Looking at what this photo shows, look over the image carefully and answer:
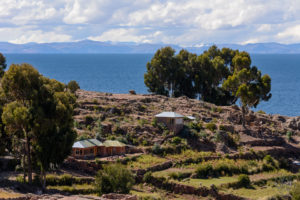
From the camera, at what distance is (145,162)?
43219mm

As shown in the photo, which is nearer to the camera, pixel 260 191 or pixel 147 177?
pixel 260 191

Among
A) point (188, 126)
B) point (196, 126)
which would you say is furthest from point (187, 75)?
point (188, 126)

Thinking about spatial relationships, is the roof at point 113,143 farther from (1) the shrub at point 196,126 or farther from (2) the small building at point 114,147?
(1) the shrub at point 196,126

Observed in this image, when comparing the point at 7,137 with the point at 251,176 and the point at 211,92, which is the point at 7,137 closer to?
the point at 251,176

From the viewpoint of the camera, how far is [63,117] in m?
34.8

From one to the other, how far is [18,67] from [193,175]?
20.3 meters

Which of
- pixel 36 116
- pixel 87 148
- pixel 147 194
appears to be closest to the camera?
pixel 36 116

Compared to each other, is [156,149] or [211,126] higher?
[211,126]

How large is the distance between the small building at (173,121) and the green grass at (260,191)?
14.1 m

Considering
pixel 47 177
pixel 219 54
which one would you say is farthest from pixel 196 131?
pixel 219 54

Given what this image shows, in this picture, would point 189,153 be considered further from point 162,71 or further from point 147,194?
point 162,71

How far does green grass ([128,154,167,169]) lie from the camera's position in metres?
42.0

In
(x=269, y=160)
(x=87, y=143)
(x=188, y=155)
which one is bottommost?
(x=269, y=160)

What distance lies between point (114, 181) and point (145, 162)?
32.4 feet
